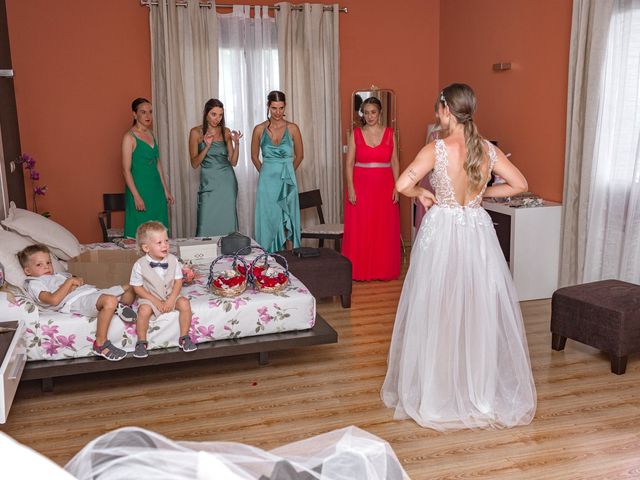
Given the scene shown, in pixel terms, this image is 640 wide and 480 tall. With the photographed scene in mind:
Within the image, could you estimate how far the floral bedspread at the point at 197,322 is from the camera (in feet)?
10.6

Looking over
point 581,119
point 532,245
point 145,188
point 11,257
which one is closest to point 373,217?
point 532,245

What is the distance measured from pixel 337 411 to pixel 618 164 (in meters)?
2.73

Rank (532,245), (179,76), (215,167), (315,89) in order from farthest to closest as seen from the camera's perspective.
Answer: (315,89)
(179,76)
(215,167)
(532,245)

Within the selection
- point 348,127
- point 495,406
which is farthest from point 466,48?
point 495,406

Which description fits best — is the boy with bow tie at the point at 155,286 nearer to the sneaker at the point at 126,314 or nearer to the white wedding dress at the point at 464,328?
the sneaker at the point at 126,314

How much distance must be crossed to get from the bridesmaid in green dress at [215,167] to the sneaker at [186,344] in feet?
7.44

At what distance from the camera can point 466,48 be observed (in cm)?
641

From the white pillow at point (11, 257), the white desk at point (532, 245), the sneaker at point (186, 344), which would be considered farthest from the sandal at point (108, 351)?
the white desk at point (532, 245)

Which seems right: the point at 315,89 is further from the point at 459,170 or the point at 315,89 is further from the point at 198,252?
the point at 459,170

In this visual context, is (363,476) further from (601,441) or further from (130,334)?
(130,334)

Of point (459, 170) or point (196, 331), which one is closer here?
point (459, 170)

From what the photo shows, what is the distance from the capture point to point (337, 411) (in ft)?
10.5

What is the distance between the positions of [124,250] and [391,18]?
3986mm

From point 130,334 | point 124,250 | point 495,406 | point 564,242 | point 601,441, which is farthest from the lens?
point 564,242
